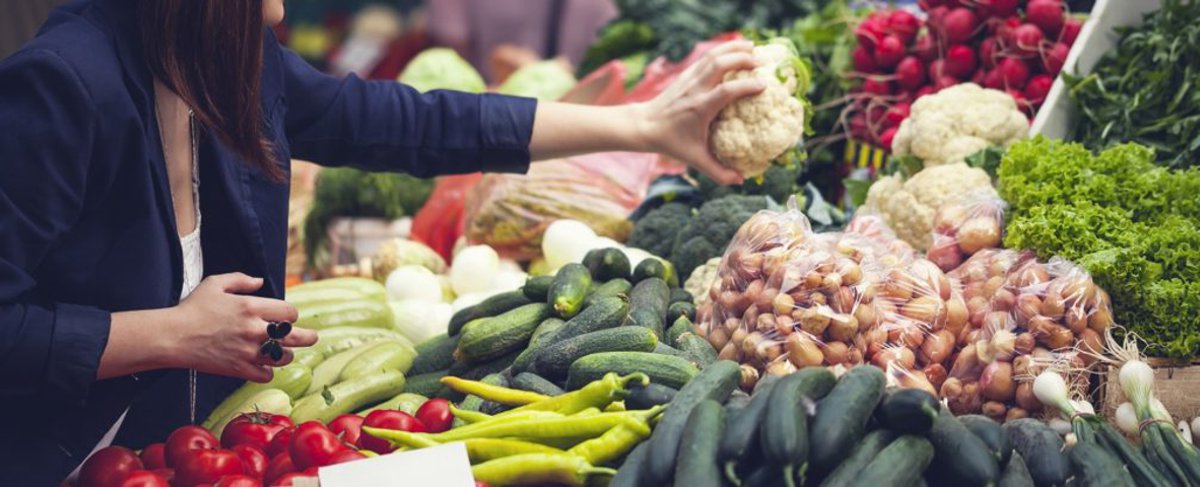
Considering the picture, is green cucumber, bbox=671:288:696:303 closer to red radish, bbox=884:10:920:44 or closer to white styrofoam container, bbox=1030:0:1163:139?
white styrofoam container, bbox=1030:0:1163:139

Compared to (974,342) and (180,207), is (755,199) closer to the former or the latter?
(974,342)

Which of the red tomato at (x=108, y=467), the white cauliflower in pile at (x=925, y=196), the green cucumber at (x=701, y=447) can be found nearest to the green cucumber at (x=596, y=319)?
the green cucumber at (x=701, y=447)

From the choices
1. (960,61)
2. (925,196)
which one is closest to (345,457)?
(925,196)

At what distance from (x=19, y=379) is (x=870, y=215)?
216cm

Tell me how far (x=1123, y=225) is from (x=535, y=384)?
4.83 ft

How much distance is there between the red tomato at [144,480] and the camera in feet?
6.82

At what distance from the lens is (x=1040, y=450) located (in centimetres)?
205

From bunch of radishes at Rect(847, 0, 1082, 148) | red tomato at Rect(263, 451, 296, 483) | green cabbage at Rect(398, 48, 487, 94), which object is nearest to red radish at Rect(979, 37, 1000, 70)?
bunch of radishes at Rect(847, 0, 1082, 148)

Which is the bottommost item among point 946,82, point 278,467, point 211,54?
point 278,467

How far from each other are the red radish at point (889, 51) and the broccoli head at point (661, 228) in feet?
3.28

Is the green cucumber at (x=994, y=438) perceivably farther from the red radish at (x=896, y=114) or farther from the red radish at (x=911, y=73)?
the red radish at (x=911, y=73)

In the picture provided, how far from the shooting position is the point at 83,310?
7.19 ft

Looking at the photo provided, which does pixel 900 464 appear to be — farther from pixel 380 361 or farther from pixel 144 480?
pixel 380 361

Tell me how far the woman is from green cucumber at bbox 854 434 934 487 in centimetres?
123
